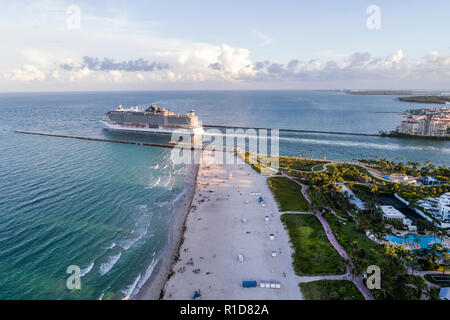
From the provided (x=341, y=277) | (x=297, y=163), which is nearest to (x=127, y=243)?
(x=341, y=277)

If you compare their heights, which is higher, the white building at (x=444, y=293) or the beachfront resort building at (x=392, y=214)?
the beachfront resort building at (x=392, y=214)

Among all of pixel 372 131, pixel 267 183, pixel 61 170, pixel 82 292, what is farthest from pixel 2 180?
pixel 372 131

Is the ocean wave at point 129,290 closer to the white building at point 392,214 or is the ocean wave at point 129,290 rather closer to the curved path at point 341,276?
the curved path at point 341,276

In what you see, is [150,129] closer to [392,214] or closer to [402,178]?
[402,178]

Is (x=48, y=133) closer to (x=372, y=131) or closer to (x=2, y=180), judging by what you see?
(x=2, y=180)

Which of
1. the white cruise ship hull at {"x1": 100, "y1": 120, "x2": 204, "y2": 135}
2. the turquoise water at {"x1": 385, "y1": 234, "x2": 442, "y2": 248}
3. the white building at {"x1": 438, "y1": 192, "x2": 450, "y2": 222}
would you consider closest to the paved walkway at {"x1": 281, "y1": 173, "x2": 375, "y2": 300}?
the turquoise water at {"x1": 385, "y1": 234, "x2": 442, "y2": 248}

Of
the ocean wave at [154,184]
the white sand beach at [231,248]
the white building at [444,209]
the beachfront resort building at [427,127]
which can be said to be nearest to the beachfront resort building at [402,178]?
the white building at [444,209]
